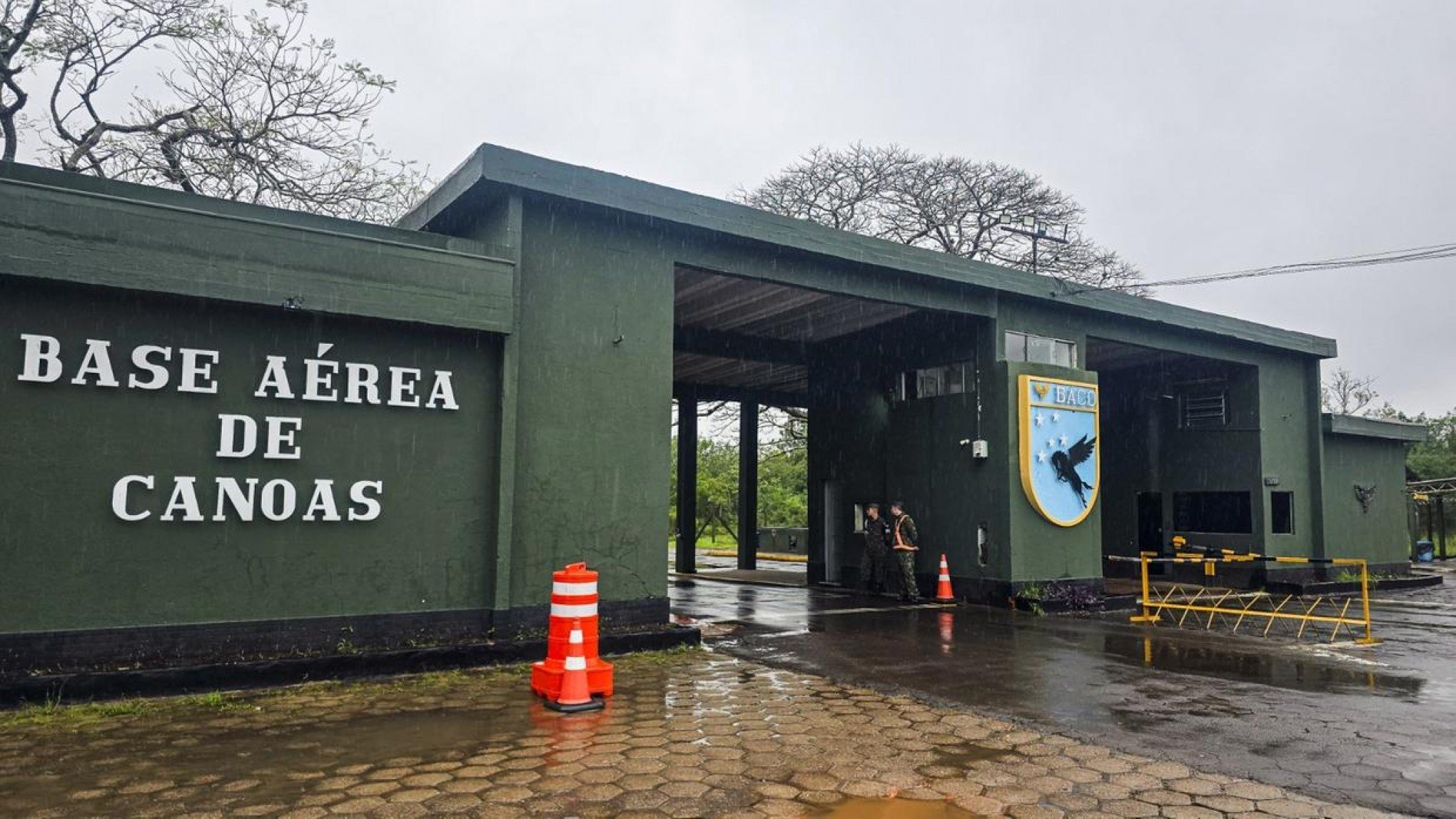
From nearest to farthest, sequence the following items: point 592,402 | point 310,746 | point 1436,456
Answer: point 310,746, point 592,402, point 1436,456

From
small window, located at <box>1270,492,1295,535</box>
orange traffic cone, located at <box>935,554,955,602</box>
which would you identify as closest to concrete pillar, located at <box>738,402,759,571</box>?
orange traffic cone, located at <box>935,554,955,602</box>

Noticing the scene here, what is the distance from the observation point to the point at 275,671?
7602 millimetres

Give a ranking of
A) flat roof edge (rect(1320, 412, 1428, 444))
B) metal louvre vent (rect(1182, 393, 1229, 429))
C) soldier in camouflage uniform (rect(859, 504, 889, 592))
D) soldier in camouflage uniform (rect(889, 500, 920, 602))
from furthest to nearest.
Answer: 1. flat roof edge (rect(1320, 412, 1428, 444))
2. metal louvre vent (rect(1182, 393, 1229, 429))
3. soldier in camouflage uniform (rect(859, 504, 889, 592))
4. soldier in camouflage uniform (rect(889, 500, 920, 602))

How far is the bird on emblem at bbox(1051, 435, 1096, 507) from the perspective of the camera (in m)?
14.1

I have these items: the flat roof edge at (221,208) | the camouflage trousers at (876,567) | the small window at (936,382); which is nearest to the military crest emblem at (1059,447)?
the small window at (936,382)

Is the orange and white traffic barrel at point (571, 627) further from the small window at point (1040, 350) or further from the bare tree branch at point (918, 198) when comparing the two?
the bare tree branch at point (918, 198)

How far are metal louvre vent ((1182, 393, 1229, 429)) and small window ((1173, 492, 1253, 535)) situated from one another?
4.88 ft

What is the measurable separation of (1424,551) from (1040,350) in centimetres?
2466

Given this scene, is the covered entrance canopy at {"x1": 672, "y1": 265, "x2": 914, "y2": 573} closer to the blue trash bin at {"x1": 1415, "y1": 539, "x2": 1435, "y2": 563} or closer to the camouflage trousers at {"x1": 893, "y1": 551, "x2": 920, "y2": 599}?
the camouflage trousers at {"x1": 893, "y1": 551, "x2": 920, "y2": 599}

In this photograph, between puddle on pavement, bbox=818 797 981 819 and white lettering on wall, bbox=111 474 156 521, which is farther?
white lettering on wall, bbox=111 474 156 521

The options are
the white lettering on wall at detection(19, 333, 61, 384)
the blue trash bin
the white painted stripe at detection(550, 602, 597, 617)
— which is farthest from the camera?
the blue trash bin

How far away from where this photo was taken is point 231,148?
17078 mm

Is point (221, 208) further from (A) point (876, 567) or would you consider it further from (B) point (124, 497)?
(A) point (876, 567)

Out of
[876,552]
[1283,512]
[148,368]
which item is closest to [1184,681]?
[876,552]
